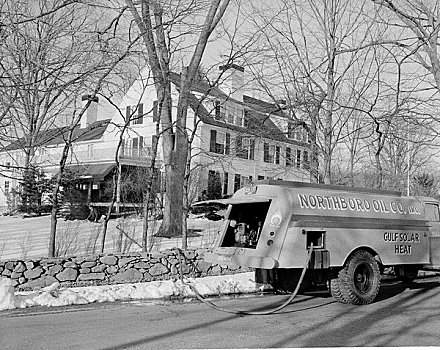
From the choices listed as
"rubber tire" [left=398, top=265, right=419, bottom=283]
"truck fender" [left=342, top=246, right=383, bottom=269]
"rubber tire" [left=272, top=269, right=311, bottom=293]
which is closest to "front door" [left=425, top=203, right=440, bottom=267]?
"rubber tire" [left=398, top=265, right=419, bottom=283]

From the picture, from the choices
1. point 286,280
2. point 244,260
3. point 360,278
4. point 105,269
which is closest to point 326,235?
point 360,278

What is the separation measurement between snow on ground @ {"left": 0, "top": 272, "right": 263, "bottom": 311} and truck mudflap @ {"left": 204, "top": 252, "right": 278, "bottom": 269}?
962 mm

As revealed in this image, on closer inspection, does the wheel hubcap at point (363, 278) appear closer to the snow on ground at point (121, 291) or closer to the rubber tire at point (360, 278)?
the rubber tire at point (360, 278)

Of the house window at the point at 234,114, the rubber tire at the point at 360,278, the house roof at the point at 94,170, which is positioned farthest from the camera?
the house roof at the point at 94,170

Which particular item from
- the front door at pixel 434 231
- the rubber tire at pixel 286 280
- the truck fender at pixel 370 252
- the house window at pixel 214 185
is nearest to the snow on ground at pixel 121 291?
the rubber tire at pixel 286 280

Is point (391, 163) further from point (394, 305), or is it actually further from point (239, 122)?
point (394, 305)

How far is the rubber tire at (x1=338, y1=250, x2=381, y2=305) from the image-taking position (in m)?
9.27

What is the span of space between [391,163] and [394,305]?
23.5 metres

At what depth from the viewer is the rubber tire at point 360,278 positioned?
30.4 ft

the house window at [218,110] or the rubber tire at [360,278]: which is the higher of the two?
the house window at [218,110]

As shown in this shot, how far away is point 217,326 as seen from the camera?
7488 millimetres

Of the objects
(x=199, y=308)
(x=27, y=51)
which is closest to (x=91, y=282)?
(x=199, y=308)

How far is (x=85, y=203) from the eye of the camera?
27109 mm

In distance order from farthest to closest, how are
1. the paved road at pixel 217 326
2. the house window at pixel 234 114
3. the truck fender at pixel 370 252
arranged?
the house window at pixel 234 114
the truck fender at pixel 370 252
the paved road at pixel 217 326
